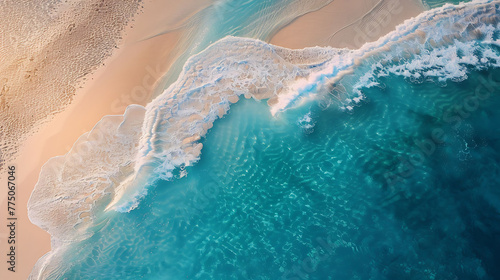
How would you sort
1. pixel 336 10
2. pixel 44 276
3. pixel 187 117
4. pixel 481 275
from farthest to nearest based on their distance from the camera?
pixel 336 10 < pixel 187 117 < pixel 44 276 < pixel 481 275

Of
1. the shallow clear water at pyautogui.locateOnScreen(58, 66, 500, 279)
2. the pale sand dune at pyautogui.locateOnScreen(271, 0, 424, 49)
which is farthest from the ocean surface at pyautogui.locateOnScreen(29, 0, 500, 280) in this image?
the pale sand dune at pyautogui.locateOnScreen(271, 0, 424, 49)

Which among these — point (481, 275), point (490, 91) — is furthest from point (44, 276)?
point (490, 91)

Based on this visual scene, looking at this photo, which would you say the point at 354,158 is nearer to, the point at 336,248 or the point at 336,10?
the point at 336,248

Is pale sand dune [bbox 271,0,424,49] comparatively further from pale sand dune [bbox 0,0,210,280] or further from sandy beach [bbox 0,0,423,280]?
pale sand dune [bbox 0,0,210,280]
